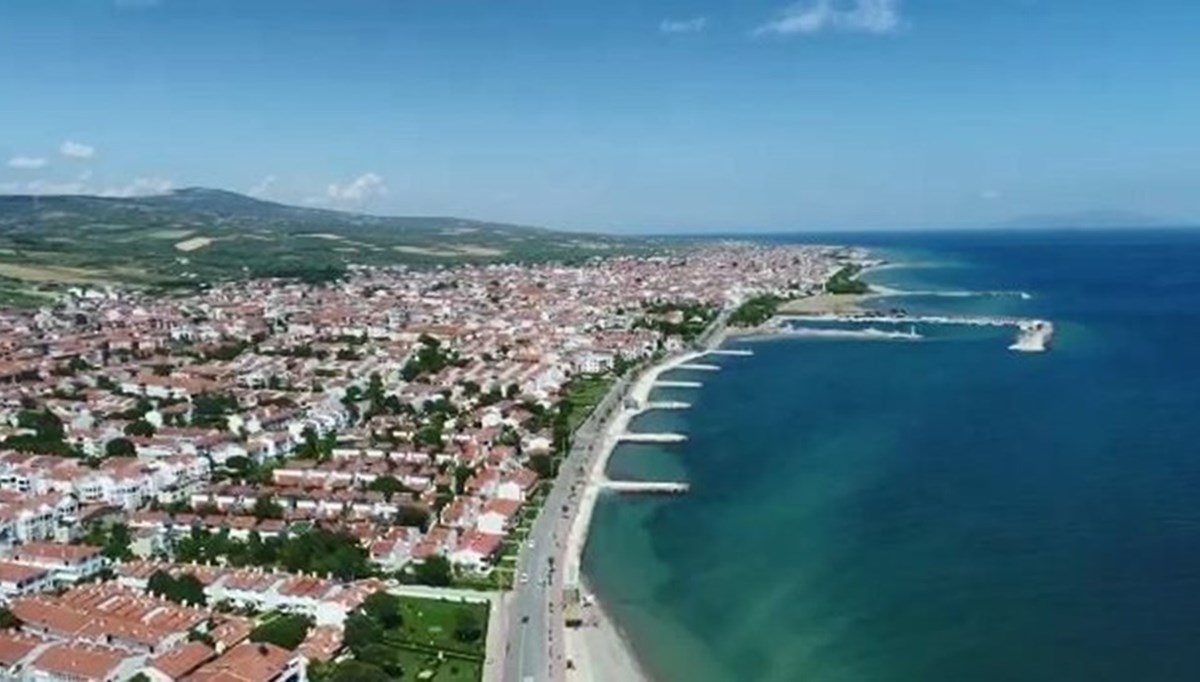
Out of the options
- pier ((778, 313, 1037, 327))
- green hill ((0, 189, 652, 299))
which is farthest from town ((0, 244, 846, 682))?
green hill ((0, 189, 652, 299))

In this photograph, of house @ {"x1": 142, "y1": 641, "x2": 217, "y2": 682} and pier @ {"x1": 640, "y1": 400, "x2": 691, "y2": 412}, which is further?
pier @ {"x1": 640, "y1": 400, "x2": 691, "y2": 412}

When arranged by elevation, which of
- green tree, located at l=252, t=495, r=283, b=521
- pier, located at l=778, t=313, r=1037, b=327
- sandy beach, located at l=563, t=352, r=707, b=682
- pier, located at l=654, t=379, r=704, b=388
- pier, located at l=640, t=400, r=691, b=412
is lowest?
sandy beach, located at l=563, t=352, r=707, b=682

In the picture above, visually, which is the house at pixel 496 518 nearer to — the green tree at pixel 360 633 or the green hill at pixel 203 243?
the green tree at pixel 360 633

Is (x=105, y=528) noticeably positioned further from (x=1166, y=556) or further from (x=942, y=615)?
(x=1166, y=556)

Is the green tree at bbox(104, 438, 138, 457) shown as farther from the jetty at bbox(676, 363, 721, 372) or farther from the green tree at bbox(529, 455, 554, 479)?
the jetty at bbox(676, 363, 721, 372)

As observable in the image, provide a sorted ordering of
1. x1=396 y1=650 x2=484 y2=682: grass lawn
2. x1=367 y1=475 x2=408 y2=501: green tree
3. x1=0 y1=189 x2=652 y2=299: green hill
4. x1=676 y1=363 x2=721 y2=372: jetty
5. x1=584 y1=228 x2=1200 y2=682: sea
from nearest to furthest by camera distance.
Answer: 1. x1=396 y1=650 x2=484 y2=682: grass lawn
2. x1=584 y1=228 x2=1200 y2=682: sea
3. x1=367 y1=475 x2=408 y2=501: green tree
4. x1=676 y1=363 x2=721 y2=372: jetty
5. x1=0 y1=189 x2=652 y2=299: green hill

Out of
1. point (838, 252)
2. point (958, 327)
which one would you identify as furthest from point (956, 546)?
point (838, 252)

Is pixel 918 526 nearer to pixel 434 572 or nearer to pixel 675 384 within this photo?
pixel 434 572

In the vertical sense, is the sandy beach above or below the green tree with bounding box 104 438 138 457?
below
